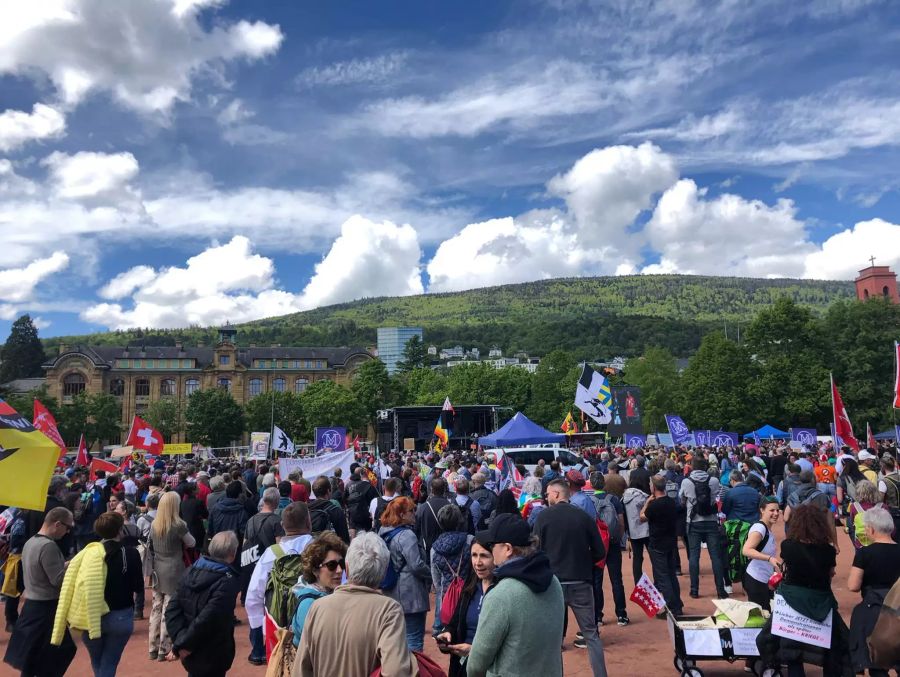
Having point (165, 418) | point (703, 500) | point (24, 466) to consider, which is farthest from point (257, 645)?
point (165, 418)

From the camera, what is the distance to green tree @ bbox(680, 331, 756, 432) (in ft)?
155

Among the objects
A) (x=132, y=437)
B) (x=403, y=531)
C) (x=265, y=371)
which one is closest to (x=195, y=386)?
(x=265, y=371)

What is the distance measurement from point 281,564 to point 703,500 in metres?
6.59

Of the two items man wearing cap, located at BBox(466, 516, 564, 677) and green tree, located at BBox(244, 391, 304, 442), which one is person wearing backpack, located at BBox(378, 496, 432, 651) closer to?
man wearing cap, located at BBox(466, 516, 564, 677)

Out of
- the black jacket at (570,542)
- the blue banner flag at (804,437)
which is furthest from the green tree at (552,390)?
the black jacket at (570,542)

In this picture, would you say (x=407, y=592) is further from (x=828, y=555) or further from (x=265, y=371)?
(x=265, y=371)

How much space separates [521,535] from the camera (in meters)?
3.88

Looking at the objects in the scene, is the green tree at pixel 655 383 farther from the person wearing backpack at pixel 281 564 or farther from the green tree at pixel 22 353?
the green tree at pixel 22 353

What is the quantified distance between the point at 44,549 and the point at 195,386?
306ft

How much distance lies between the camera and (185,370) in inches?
3647

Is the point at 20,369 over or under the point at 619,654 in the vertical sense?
over

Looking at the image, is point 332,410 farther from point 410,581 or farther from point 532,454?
point 410,581

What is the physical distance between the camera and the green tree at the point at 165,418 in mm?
79500

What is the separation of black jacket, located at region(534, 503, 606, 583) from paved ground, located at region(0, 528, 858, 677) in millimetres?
1202
